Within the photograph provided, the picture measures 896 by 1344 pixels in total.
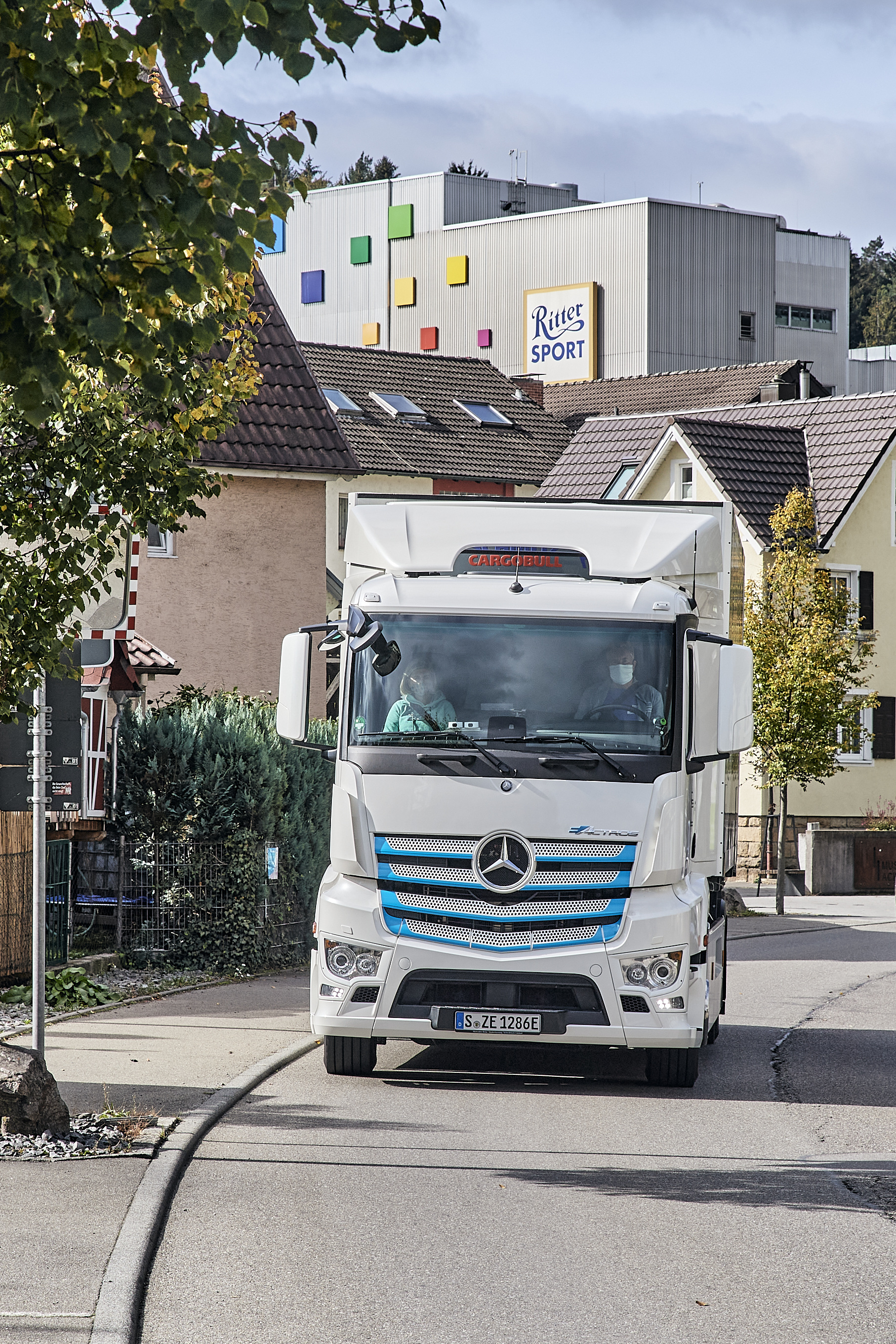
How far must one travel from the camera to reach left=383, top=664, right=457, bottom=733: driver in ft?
36.2

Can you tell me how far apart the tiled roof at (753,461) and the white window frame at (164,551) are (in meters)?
15.1

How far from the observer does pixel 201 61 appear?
5.14 metres

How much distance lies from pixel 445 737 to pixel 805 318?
66.3m

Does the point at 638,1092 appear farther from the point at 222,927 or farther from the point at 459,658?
the point at 222,927

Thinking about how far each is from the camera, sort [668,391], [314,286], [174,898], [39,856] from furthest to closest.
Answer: [314,286] → [668,391] → [174,898] → [39,856]

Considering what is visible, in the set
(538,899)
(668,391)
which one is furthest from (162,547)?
(668,391)

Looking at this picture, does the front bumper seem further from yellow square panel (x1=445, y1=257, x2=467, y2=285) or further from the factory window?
the factory window

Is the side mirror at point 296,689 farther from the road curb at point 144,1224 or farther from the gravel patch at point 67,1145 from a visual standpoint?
the gravel patch at point 67,1145

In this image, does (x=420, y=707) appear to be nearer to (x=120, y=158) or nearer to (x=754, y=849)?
(x=120, y=158)

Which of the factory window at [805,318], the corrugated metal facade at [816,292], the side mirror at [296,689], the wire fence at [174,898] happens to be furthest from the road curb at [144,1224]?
the factory window at [805,318]

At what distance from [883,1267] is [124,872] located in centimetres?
1096

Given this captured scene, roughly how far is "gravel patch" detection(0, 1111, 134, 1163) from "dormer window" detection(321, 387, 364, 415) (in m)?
39.3

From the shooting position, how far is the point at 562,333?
6762 cm

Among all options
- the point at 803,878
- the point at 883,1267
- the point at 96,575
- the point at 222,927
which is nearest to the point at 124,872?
the point at 222,927
